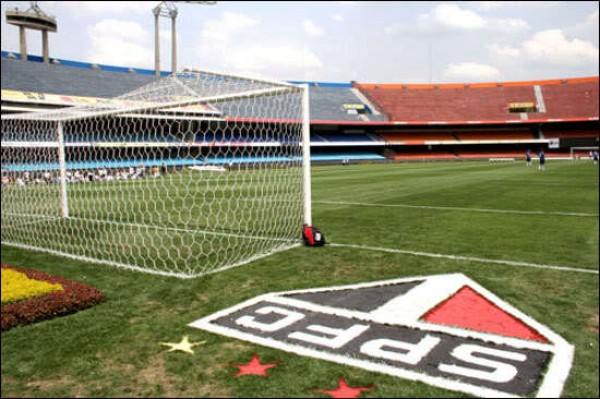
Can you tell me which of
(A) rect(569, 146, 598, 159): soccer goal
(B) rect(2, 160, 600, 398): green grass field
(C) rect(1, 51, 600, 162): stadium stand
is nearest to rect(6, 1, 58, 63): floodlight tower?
(C) rect(1, 51, 600, 162): stadium stand

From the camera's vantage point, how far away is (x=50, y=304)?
4.39 meters

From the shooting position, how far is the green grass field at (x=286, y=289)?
10.4ft

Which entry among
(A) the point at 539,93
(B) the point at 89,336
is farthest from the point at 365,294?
(A) the point at 539,93

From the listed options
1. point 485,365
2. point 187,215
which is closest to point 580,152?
point 187,215

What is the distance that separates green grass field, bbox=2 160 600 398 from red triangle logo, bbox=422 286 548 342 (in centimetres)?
27

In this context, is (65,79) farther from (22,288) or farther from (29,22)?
(22,288)

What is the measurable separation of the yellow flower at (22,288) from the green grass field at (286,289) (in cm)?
48

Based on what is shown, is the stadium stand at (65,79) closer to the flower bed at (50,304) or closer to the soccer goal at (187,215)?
the soccer goal at (187,215)

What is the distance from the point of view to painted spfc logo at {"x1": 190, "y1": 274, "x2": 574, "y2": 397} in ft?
10.8

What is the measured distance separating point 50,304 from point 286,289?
2307 mm

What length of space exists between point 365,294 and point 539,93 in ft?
230

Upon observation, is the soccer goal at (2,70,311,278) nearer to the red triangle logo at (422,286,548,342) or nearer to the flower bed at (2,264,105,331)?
the flower bed at (2,264,105,331)

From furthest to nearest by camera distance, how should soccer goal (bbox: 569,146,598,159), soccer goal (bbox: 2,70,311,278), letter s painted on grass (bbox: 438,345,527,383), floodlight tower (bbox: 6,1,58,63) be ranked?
soccer goal (bbox: 569,146,598,159)
floodlight tower (bbox: 6,1,58,63)
soccer goal (bbox: 2,70,311,278)
letter s painted on grass (bbox: 438,345,527,383)

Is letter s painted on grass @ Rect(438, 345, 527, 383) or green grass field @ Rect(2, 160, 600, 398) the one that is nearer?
green grass field @ Rect(2, 160, 600, 398)
